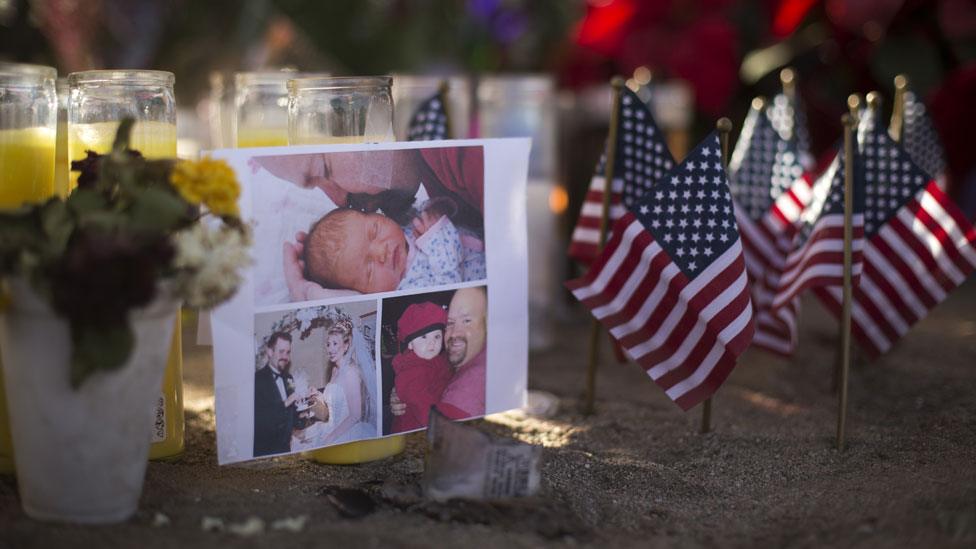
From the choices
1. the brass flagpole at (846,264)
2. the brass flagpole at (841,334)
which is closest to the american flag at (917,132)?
the brass flagpole at (841,334)

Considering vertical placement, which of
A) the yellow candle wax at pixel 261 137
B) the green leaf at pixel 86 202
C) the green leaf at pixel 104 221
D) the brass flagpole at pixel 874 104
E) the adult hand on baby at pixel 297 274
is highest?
the brass flagpole at pixel 874 104

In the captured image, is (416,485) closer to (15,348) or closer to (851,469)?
(15,348)

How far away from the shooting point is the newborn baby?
2.87m

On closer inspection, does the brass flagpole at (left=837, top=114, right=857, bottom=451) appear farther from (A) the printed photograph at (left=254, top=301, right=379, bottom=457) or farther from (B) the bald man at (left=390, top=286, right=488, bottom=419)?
(A) the printed photograph at (left=254, top=301, right=379, bottom=457)

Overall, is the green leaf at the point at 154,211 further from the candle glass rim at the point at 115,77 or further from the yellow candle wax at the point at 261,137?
the yellow candle wax at the point at 261,137

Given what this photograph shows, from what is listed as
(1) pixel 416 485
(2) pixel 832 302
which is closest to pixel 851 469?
(2) pixel 832 302

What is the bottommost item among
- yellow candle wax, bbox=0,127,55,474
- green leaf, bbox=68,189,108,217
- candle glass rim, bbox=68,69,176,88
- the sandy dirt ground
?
the sandy dirt ground

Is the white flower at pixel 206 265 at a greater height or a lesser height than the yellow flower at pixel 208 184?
lesser

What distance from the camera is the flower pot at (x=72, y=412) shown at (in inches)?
92.4

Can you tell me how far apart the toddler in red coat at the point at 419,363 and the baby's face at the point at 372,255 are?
0.43ft

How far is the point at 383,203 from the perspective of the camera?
9.74 feet

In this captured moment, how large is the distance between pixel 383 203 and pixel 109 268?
946mm

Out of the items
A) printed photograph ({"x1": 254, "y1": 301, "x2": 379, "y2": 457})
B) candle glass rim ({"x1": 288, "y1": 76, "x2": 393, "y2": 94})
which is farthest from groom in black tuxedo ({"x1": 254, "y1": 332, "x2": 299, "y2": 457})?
candle glass rim ({"x1": 288, "y1": 76, "x2": 393, "y2": 94})

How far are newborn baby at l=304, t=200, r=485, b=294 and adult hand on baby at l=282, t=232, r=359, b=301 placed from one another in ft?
0.05
